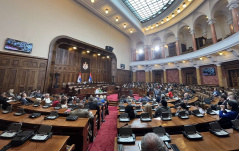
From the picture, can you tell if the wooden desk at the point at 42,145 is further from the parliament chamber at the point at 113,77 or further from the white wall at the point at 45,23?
the white wall at the point at 45,23

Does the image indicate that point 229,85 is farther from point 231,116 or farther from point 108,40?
point 108,40

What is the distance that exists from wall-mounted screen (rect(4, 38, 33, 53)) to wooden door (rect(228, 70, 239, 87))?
1732 centimetres

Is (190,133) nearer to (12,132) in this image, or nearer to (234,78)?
(12,132)

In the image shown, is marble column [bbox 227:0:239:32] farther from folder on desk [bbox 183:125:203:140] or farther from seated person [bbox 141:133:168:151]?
seated person [bbox 141:133:168:151]

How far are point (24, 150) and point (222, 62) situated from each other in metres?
13.6

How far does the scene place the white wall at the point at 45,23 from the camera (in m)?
6.16

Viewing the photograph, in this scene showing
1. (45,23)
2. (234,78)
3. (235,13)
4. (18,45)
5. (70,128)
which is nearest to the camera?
(70,128)

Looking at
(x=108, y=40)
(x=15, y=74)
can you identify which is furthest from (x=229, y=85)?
(x=15, y=74)

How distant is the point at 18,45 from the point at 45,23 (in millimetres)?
2712

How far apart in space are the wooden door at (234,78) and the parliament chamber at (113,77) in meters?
0.11

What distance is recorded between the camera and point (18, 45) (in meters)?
6.43

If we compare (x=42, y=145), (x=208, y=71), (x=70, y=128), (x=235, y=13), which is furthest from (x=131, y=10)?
(x=42, y=145)

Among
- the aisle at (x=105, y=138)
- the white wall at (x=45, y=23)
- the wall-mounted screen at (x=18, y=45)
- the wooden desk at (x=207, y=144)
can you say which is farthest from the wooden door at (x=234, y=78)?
the wall-mounted screen at (x=18, y=45)

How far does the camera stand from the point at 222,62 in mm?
8797
